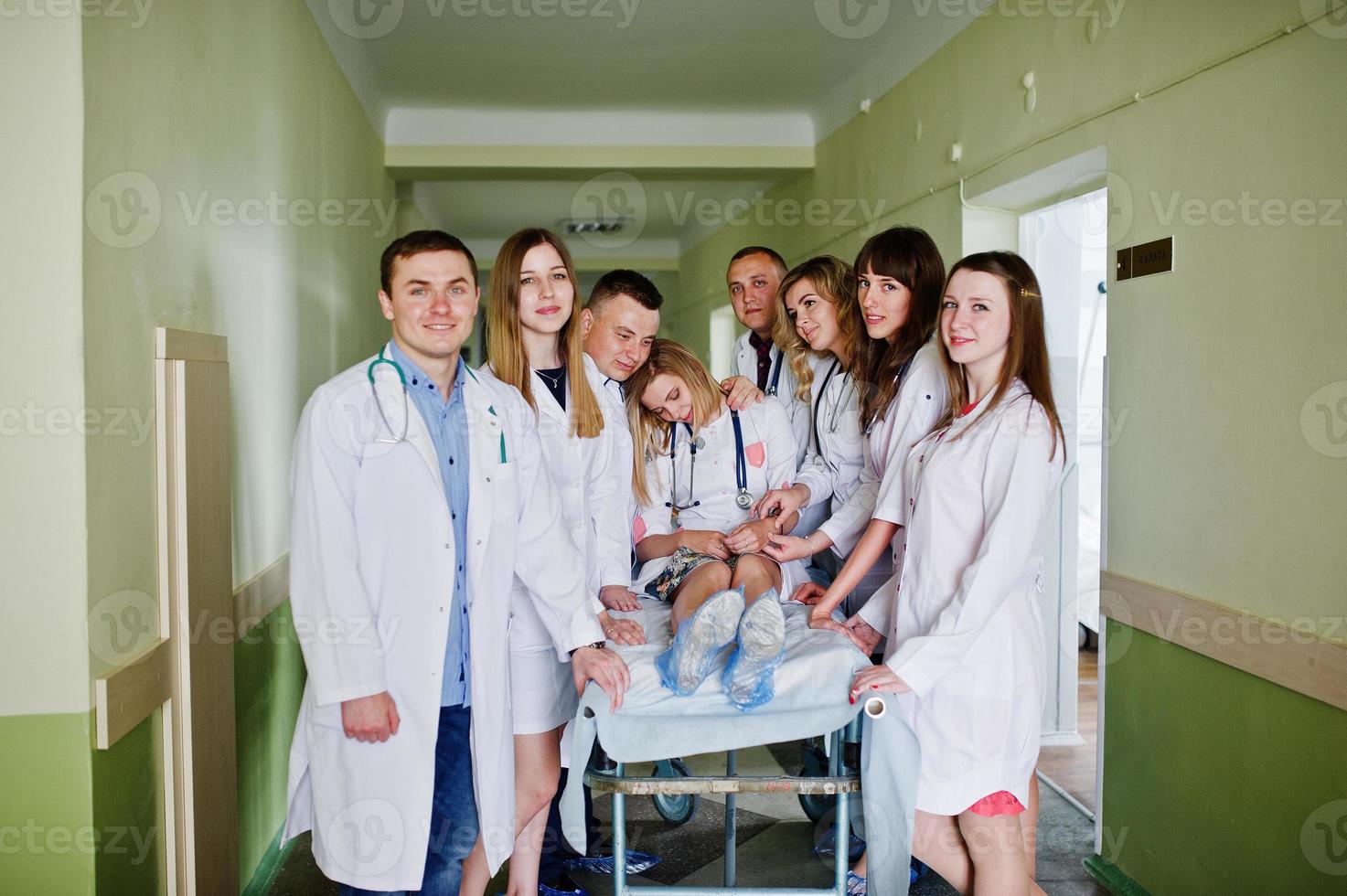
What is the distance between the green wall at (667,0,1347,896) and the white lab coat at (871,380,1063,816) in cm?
59

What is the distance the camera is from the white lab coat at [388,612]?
1.89m

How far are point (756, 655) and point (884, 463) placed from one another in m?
0.85

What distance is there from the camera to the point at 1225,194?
2.46 metres

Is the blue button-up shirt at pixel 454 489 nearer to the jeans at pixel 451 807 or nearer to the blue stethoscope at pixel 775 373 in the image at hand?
the jeans at pixel 451 807

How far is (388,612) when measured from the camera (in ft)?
6.53

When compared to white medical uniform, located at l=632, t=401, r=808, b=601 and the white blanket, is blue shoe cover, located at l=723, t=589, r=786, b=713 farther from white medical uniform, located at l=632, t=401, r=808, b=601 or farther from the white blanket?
white medical uniform, located at l=632, t=401, r=808, b=601

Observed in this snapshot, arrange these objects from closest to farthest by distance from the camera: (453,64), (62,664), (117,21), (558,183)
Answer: (62,664) < (117,21) < (453,64) < (558,183)

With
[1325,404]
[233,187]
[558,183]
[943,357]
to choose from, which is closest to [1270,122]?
[1325,404]

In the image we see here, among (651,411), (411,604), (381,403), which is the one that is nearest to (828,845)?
(651,411)

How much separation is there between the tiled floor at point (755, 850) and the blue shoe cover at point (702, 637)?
3.98ft

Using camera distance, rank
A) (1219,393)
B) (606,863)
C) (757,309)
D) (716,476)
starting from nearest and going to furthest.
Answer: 1. (1219,393)
2. (716,476)
3. (606,863)
4. (757,309)

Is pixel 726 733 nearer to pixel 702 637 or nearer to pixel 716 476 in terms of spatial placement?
pixel 702 637

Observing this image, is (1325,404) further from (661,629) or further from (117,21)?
(117,21)

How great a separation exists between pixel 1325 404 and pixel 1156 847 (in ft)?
4.39
